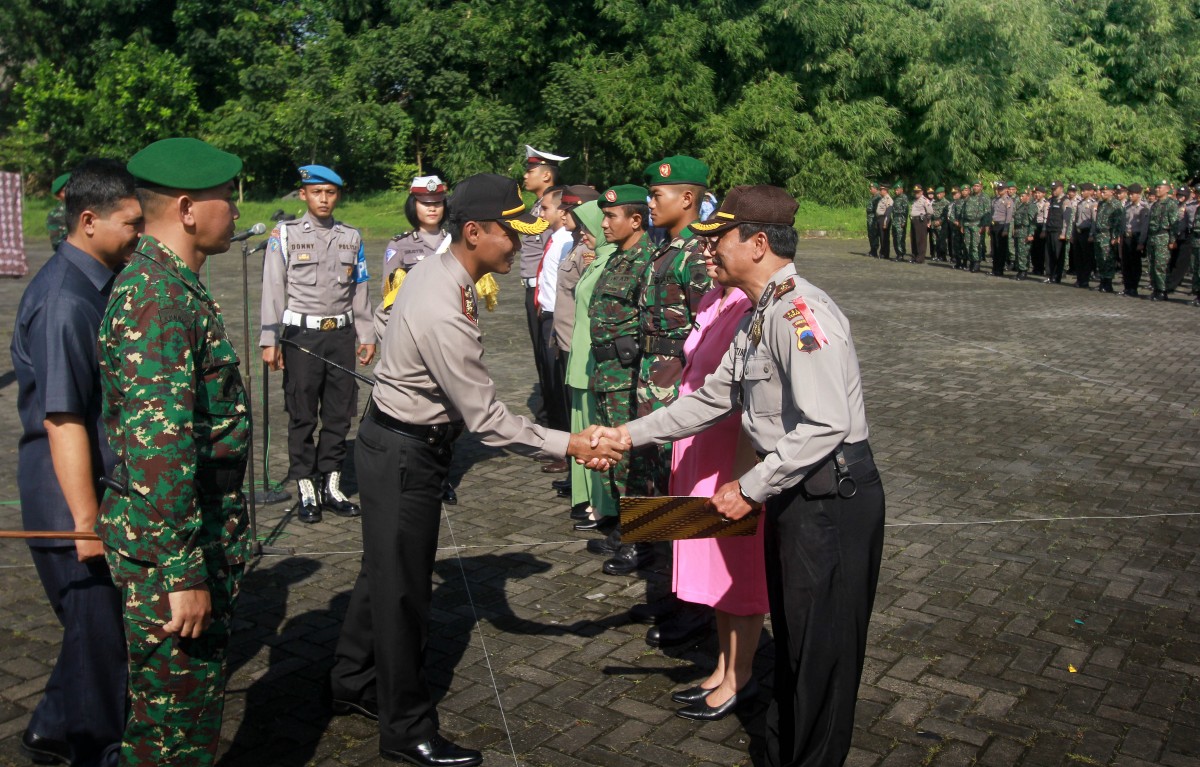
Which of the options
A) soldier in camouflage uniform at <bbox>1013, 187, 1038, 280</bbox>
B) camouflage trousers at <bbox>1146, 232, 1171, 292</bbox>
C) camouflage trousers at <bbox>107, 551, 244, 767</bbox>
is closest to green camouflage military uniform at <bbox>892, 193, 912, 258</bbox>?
soldier in camouflage uniform at <bbox>1013, 187, 1038, 280</bbox>

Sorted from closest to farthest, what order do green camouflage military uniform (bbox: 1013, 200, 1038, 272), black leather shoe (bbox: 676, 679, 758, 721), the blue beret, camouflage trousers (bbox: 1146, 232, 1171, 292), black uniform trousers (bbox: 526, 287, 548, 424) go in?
black leather shoe (bbox: 676, 679, 758, 721)
the blue beret
black uniform trousers (bbox: 526, 287, 548, 424)
camouflage trousers (bbox: 1146, 232, 1171, 292)
green camouflage military uniform (bbox: 1013, 200, 1038, 272)

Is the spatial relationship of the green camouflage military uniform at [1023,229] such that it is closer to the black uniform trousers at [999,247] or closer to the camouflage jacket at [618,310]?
the black uniform trousers at [999,247]

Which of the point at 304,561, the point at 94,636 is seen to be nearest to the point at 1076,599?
the point at 304,561

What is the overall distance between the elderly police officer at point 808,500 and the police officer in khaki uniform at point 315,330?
3.95 meters

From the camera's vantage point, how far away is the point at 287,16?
4028 centimetres

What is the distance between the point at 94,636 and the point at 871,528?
267 centimetres

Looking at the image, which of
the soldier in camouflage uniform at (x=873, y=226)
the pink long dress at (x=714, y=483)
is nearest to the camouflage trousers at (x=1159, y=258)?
the soldier in camouflage uniform at (x=873, y=226)

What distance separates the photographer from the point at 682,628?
5.26 metres

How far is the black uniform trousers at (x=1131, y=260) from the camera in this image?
21016mm

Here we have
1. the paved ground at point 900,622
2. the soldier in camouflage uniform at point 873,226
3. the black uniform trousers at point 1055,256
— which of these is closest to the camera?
the paved ground at point 900,622

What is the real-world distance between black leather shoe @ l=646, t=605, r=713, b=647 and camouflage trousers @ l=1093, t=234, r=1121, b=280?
19.5 meters

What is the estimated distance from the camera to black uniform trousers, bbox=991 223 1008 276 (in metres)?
25.3

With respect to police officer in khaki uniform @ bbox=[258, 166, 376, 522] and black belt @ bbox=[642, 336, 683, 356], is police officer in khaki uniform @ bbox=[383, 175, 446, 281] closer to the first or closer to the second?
police officer in khaki uniform @ bbox=[258, 166, 376, 522]

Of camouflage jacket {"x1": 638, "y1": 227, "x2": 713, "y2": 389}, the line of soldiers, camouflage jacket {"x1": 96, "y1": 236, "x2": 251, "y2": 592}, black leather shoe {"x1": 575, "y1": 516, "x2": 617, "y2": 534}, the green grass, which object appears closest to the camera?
camouflage jacket {"x1": 96, "y1": 236, "x2": 251, "y2": 592}
